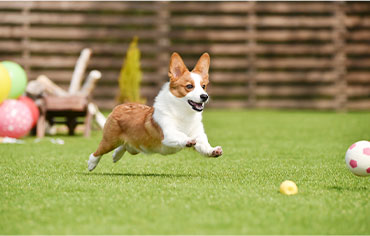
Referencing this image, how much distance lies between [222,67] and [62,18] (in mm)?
3329

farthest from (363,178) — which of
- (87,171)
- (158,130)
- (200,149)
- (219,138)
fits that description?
(219,138)

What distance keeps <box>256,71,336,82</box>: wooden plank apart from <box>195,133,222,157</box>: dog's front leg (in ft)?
26.4

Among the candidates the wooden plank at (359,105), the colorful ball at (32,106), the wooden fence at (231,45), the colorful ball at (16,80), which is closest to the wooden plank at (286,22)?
the wooden fence at (231,45)

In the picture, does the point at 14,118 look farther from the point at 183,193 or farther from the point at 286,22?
the point at 286,22

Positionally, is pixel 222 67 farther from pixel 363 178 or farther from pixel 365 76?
pixel 363 178

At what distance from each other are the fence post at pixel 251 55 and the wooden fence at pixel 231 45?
0.8 inches

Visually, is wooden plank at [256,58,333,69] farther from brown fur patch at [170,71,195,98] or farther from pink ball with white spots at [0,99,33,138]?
brown fur patch at [170,71,195,98]

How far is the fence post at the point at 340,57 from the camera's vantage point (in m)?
11.7

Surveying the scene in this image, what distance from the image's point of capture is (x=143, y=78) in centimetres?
1151

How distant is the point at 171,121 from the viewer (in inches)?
148

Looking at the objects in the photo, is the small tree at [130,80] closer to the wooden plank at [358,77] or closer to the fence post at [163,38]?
the fence post at [163,38]

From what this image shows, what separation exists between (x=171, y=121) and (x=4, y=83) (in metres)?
2.92

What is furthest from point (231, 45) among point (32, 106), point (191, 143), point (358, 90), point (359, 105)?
point (191, 143)

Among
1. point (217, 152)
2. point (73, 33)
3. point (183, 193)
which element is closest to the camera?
point (183, 193)
